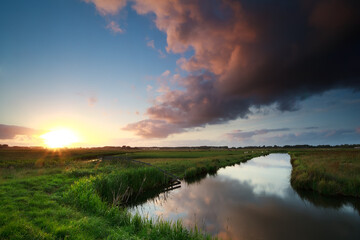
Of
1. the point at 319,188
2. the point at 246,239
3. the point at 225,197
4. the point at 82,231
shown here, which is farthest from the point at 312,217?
the point at 82,231

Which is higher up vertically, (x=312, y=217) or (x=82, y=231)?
(x=82, y=231)

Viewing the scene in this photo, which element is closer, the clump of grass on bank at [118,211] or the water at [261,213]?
the clump of grass on bank at [118,211]

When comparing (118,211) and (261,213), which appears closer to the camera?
(118,211)

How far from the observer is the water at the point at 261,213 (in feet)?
42.6

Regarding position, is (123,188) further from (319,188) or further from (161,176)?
(319,188)

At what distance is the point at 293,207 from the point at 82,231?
1954 centimetres

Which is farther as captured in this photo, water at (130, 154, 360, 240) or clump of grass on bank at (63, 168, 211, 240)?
water at (130, 154, 360, 240)

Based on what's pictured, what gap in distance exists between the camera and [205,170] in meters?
42.3

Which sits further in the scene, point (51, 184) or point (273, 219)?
point (51, 184)

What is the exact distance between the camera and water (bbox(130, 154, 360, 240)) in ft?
42.6

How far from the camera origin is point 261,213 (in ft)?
55.4

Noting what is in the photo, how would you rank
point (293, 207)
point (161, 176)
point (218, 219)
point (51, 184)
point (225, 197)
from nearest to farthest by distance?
point (218, 219) → point (51, 184) → point (293, 207) → point (225, 197) → point (161, 176)

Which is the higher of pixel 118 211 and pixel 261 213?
pixel 118 211

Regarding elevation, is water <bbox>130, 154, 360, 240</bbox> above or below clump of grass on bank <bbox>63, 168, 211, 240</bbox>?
below
